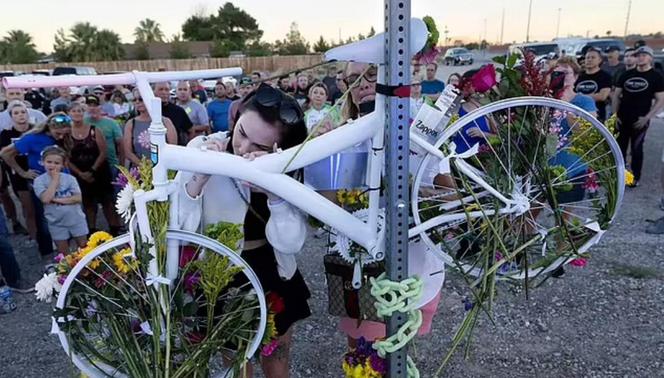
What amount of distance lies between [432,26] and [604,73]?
273 inches

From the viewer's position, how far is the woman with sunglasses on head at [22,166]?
530cm

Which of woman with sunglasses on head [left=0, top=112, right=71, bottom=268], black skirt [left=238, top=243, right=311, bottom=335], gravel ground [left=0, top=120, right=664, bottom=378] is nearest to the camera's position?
black skirt [left=238, top=243, right=311, bottom=335]

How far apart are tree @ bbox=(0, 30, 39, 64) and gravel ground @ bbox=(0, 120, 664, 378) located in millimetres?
59682

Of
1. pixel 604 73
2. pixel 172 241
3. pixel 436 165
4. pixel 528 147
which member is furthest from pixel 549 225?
pixel 604 73

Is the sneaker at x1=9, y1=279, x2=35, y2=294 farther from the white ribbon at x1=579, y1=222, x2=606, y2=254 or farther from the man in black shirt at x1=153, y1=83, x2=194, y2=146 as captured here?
the white ribbon at x1=579, y1=222, x2=606, y2=254

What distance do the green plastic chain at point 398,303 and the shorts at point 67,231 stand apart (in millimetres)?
3762

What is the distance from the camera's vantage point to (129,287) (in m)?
1.61

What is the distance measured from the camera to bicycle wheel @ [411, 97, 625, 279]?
5.33ft

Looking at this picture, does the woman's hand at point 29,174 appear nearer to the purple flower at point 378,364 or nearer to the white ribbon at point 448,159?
the purple flower at point 378,364

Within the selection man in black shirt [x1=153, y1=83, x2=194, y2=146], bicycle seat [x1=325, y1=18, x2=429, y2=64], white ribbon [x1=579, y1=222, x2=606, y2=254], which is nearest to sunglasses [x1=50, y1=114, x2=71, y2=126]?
man in black shirt [x1=153, y1=83, x2=194, y2=146]

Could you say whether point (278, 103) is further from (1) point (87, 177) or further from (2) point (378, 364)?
(1) point (87, 177)

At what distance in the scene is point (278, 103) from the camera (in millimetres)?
1693

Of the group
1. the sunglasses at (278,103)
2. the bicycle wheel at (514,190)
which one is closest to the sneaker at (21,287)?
the sunglasses at (278,103)

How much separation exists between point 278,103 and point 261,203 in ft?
1.19
